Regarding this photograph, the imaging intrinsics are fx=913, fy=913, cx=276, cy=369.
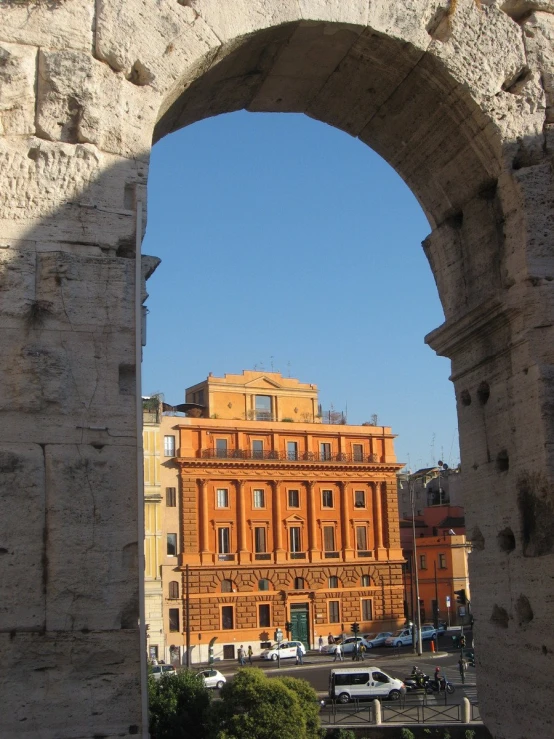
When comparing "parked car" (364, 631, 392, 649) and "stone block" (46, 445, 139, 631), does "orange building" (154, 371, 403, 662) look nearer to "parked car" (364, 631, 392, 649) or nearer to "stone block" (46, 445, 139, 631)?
"parked car" (364, 631, 392, 649)

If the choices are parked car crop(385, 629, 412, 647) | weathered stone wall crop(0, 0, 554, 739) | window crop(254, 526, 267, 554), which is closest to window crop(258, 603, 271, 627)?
window crop(254, 526, 267, 554)

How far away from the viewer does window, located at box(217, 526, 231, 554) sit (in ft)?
124

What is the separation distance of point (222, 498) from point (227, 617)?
15.7 feet

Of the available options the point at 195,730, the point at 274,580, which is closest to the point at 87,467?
the point at 195,730

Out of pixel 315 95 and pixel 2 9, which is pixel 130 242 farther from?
pixel 315 95

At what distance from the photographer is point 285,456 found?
39.7 m

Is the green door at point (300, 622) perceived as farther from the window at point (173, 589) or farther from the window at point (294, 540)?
the window at point (173, 589)

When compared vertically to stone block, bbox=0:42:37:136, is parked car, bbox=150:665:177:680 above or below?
below

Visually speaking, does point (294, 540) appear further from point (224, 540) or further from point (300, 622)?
point (300, 622)

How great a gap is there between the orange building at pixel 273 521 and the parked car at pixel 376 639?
819 mm

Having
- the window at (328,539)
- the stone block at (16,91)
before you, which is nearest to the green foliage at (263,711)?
the stone block at (16,91)

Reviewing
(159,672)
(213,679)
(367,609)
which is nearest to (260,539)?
(367,609)

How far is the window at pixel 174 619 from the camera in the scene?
119 ft

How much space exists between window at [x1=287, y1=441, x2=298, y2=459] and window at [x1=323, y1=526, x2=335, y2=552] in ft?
11.3
